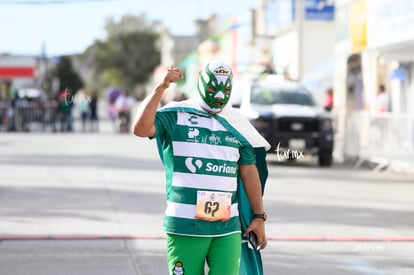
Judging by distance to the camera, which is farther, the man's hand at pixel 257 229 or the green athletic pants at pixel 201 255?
the man's hand at pixel 257 229

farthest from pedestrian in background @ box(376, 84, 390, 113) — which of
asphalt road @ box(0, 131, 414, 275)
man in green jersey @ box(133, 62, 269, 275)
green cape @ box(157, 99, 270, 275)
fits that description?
man in green jersey @ box(133, 62, 269, 275)

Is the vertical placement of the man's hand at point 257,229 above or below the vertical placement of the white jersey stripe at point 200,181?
below

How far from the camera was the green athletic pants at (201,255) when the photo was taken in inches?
212

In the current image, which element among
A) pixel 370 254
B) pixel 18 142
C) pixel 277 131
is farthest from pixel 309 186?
pixel 18 142

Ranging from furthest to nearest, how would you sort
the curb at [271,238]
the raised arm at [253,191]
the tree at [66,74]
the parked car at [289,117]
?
the tree at [66,74] → the parked car at [289,117] → the curb at [271,238] → the raised arm at [253,191]

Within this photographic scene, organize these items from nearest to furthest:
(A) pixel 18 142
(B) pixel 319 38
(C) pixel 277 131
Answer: (C) pixel 277 131
(A) pixel 18 142
(B) pixel 319 38

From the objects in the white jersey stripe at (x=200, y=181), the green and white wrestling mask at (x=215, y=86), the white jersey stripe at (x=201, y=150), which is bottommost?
the white jersey stripe at (x=200, y=181)

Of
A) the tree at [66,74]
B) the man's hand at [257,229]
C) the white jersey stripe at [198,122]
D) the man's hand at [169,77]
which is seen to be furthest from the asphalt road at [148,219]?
the tree at [66,74]

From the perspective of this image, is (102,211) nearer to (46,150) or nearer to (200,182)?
(200,182)

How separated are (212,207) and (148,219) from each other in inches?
283

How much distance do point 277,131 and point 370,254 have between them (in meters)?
11.9

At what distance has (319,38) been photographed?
4541 centimetres

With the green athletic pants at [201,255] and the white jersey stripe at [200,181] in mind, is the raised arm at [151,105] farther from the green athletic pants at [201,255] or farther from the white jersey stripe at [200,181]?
the green athletic pants at [201,255]

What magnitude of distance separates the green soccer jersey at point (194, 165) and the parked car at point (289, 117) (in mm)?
15842
